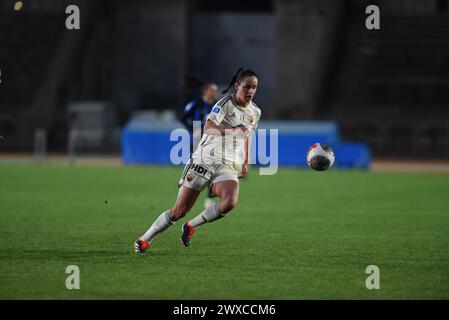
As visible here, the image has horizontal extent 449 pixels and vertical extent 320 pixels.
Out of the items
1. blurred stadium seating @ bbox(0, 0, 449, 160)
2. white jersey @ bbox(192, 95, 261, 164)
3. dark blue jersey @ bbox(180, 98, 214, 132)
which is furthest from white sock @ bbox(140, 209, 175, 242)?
blurred stadium seating @ bbox(0, 0, 449, 160)

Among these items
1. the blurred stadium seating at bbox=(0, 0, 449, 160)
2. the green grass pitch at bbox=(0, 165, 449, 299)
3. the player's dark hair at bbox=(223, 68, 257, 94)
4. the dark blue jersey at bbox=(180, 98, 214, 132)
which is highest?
the blurred stadium seating at bbox=(0, 0, 449, 160)

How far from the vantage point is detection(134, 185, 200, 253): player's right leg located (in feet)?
34.4

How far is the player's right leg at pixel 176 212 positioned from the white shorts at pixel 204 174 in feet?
0.26

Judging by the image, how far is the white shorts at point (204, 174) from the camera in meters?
10.5

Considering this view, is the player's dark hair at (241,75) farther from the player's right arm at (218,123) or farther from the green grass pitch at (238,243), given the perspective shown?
the green grass pitch at (238,243)

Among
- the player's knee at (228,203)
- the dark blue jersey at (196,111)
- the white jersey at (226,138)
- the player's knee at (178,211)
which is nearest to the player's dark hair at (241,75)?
the white jersey at (226,138)

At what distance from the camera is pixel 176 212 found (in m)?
10.5

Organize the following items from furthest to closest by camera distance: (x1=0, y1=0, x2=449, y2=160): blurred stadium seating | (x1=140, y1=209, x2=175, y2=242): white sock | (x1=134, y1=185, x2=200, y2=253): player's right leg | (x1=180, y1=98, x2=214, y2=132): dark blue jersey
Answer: (x1=0, y1=0, x2=449, y2=160): blurred stadium seating
(x1=180, y1=98, x2=214, y2=132): dark blue jersey
(x1=140, y1=209, x2=175, y2=242): white sock
(x1=134, y1=185, x2=200, y2=253): player's right leg


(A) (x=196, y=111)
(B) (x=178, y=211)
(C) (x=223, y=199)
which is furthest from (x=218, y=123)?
(A) (x=196, y=111)

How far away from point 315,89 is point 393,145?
4.85 metres

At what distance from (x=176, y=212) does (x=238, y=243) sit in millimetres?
1857

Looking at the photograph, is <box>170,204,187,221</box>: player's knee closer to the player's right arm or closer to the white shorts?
the white shorts
